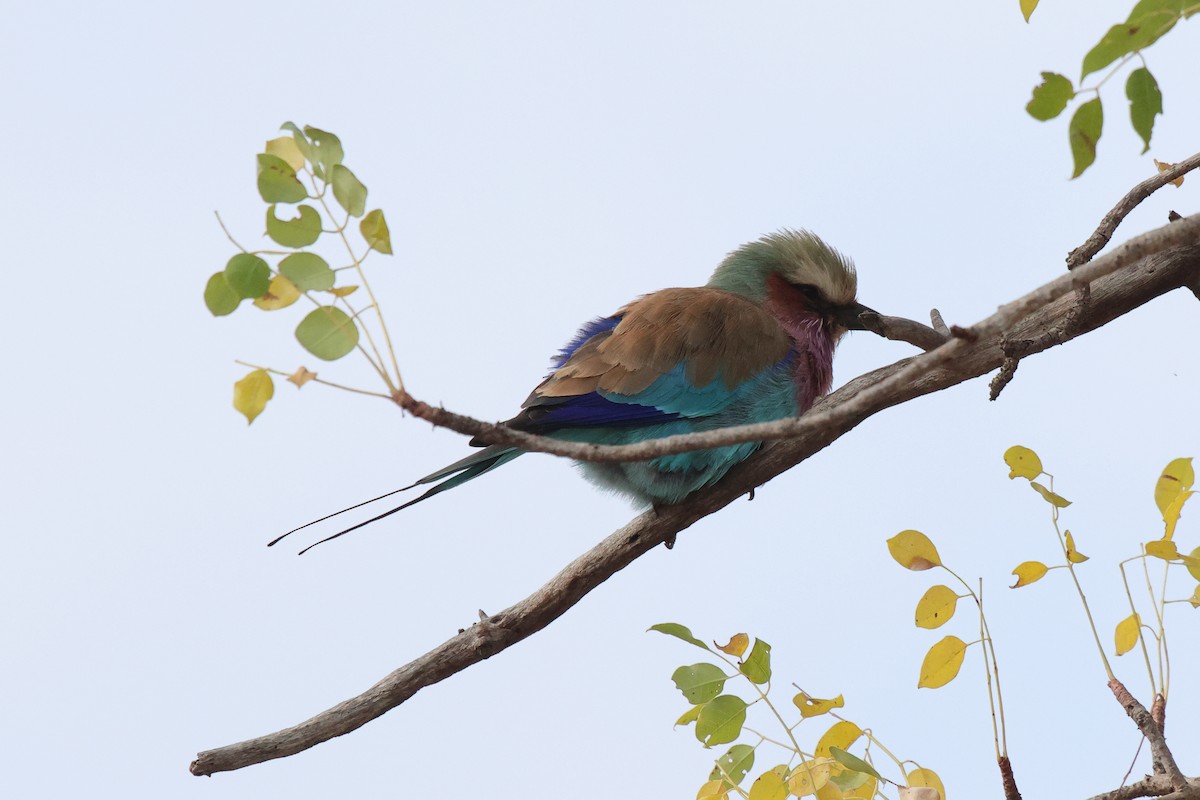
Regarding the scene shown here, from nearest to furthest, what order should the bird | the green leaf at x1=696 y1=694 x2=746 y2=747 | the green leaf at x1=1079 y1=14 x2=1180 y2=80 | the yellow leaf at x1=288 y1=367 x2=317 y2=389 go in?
the green leaf at x1=1079 y1=14 x2=1180 y2=80 → the yellow leaf at x1=288 y1=367 x2=317 y2=389 → the green leaf at x1=696 y1=694 x2=746 y2=747 → the bird

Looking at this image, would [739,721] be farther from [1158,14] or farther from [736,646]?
[1158,14]

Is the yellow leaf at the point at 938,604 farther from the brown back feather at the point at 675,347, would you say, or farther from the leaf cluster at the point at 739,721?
the brown back feather at the point at 675,347

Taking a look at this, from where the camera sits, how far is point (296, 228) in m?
1.82

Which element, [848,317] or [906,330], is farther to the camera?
[848,317]

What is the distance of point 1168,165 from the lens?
296 centimetres

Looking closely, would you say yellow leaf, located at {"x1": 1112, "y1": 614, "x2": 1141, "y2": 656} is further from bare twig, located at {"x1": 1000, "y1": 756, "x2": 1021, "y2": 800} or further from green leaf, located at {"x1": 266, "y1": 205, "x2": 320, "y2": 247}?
green leaf, located at {"x1": 266, "y1": 205, "x2": 320, "y2": 247}

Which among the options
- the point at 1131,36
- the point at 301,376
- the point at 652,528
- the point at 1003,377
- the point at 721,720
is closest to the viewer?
the point at 1131,36

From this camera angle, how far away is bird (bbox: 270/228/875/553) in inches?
122

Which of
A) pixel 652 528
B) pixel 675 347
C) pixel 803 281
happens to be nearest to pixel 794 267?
pixel 803 281

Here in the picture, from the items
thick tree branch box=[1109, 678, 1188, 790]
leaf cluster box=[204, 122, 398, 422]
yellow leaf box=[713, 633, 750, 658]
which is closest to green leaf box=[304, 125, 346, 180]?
leaf cluster box=[204, 122, 398, 422]

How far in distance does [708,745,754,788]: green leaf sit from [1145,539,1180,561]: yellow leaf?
0.89 meters

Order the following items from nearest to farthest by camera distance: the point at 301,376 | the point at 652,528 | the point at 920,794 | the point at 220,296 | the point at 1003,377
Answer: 1. the point at 301,376
2. the point at 220,296
3. the point at 920,794
4. the point at 1003,377
5. the point at 652,528

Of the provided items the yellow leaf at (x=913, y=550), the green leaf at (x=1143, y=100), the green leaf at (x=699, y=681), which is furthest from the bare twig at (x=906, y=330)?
the green leaf at (x=1143, y=100)

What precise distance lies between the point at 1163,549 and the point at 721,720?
937 millimetres
